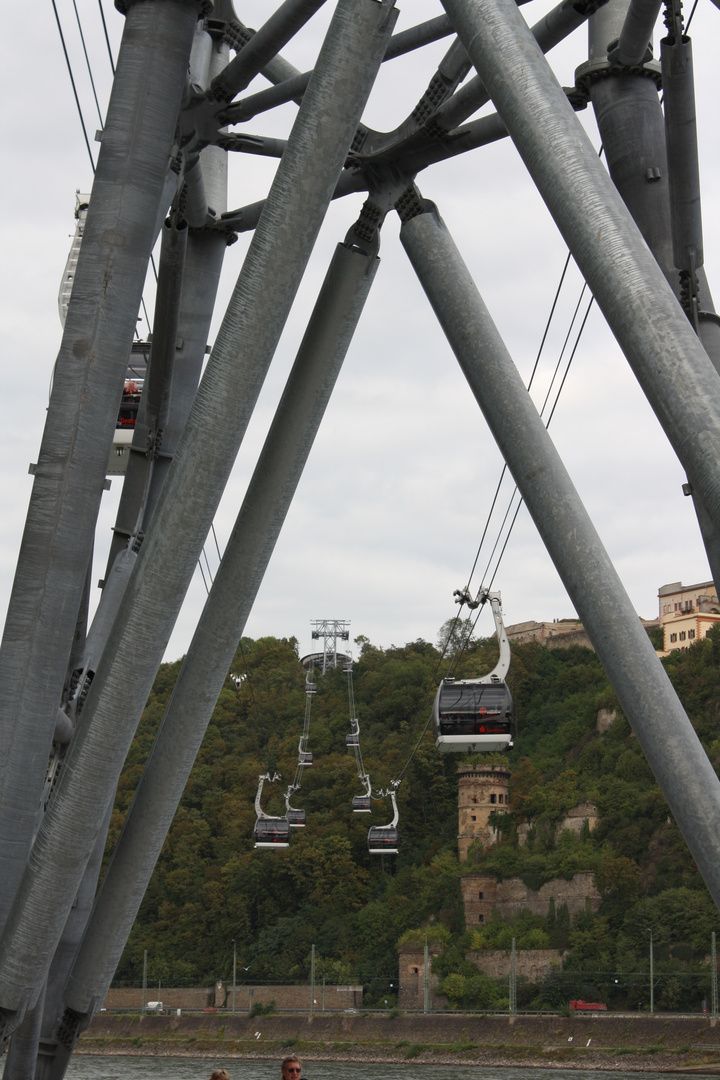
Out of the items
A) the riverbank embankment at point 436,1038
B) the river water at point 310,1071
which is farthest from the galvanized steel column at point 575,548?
the riverbank embankment at point 436,1038

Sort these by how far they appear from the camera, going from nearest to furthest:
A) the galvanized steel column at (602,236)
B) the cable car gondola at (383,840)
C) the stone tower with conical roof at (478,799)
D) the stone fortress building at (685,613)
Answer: the galvanized steel column at (602,236) → the cable car gondola at (383,840) → the stone tower with conical roof at (478,799) → the stone fortress building at (685,613)

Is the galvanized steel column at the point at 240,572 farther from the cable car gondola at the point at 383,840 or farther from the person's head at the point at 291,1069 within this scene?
the cable car gondola at the point at 383,840

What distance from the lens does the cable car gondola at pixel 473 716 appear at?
1058 inches

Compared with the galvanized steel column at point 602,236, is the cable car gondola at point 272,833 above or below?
below

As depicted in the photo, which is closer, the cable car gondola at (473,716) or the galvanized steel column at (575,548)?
the galvanized steel column at (575,548)

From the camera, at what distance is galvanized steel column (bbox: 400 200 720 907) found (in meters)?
6.74

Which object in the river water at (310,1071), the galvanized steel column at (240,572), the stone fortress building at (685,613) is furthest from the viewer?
the stone fortress building at (685,613)

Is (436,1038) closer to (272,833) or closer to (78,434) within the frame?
(272,833)

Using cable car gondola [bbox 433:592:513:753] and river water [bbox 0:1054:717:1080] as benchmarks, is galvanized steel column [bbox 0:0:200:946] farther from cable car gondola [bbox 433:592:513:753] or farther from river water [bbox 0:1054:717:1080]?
river water [bbox 0:1054:717:1080]

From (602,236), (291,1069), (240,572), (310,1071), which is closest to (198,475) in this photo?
(240,572)

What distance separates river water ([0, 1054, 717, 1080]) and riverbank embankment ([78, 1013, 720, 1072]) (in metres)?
0.94

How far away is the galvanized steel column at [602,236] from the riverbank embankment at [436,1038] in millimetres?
62335

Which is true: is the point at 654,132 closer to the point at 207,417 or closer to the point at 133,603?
the point at 207,417

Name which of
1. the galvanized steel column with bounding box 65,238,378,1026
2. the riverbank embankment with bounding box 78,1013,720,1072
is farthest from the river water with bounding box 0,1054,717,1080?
the galvanized steel column with bounding box 65,238,378,1026
